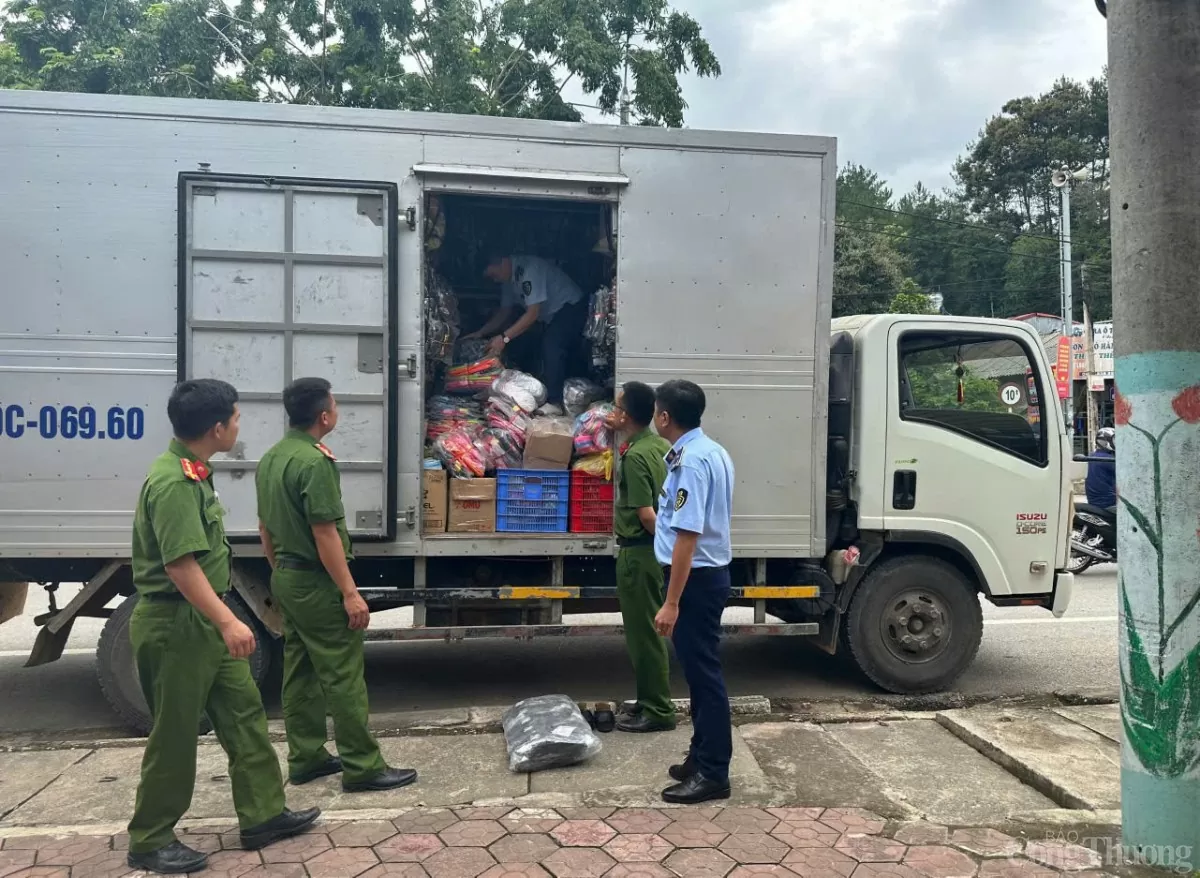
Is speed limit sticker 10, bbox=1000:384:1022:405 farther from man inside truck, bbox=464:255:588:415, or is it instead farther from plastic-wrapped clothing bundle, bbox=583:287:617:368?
man inside truck, bbox=464:255:588:415

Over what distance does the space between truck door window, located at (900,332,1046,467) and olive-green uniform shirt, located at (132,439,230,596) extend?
3.74m

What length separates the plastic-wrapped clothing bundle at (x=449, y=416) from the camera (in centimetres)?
488

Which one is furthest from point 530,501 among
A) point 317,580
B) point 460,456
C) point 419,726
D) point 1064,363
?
point 1064,363

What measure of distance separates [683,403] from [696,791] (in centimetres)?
158

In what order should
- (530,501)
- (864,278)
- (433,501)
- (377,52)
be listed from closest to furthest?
(433,501) < (530,501) < (377,52) < (864,278)

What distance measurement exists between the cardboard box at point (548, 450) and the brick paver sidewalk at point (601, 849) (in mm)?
1898

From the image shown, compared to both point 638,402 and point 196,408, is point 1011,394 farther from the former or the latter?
point 196,408

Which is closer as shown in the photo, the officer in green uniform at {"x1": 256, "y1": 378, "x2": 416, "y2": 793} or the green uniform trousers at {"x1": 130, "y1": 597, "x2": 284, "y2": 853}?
the green uniform trousers at {"x1": 130, "y1": 597, "x2": 284, "y2": 853}

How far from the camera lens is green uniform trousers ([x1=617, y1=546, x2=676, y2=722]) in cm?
427

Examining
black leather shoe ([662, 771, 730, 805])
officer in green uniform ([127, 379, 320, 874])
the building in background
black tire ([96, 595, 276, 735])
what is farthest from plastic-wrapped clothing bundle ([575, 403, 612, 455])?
the building in background

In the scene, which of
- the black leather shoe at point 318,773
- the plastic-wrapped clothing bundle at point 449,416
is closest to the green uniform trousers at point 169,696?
the black leather shoe at point 318,773

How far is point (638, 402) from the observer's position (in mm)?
4305

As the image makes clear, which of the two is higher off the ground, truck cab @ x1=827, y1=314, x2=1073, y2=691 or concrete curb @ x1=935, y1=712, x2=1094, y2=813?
truck cab @ x1=827, y1=314, x2=1073, y2=691

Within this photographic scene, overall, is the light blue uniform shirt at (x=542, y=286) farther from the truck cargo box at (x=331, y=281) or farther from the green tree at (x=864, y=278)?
the green tree at (x=864, y=278)
